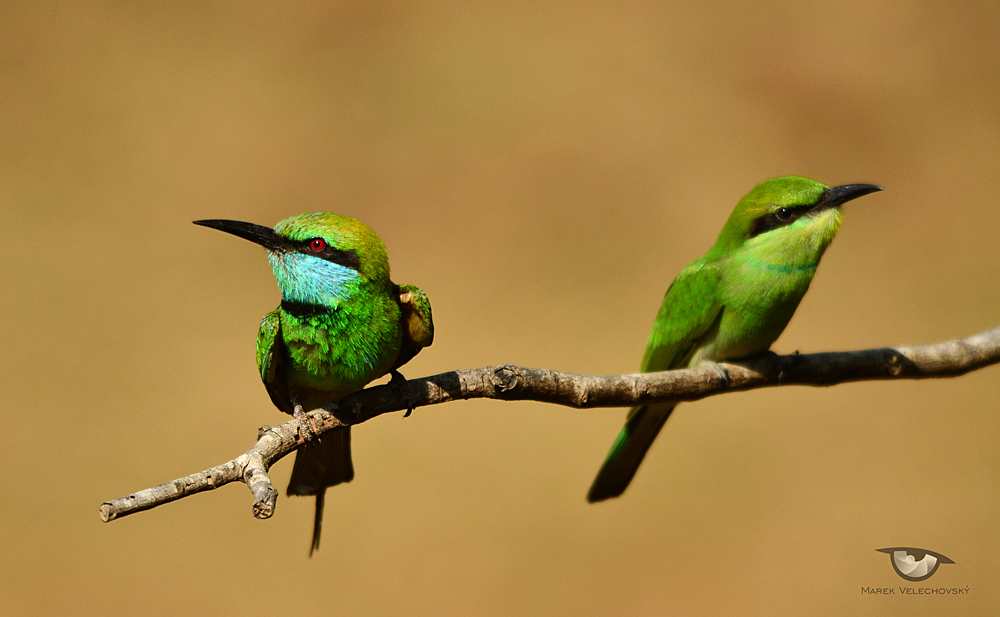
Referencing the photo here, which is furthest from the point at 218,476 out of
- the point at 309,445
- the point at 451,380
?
the point at 451,380

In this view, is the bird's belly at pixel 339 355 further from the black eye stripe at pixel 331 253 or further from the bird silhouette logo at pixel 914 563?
the bird silhouette logo at pixel 914 563

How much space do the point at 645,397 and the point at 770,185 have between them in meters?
0.87

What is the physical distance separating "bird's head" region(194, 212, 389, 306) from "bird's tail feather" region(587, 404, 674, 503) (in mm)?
1088

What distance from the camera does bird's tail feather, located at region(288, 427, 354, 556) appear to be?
1.78 m

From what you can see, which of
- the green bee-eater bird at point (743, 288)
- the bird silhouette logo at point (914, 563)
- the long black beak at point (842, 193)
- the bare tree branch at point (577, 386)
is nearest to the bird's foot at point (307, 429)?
the bare tree branch at point (577, 386)

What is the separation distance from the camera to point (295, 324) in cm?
170

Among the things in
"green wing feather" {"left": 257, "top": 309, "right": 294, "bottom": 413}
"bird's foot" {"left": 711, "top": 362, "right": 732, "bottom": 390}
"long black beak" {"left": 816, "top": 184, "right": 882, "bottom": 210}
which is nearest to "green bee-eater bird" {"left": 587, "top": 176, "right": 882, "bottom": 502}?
"long black beak" {"left": 816, "top": 184, "right": 882, "bottom": 210}

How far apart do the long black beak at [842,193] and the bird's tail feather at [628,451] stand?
2.56ft

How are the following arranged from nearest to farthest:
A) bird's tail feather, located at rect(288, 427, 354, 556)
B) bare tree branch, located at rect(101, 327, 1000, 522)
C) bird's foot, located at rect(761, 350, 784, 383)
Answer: bare tree branch, located at rect(101, 327, 1000, 522) < bird's tail feather, located at rect(288, 427, 354, 556) < bird's foot, located at rect(761, 350, 784, 383)

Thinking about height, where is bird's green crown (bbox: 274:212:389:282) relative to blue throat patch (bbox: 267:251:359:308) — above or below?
above

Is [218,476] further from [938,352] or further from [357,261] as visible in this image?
[938,352]

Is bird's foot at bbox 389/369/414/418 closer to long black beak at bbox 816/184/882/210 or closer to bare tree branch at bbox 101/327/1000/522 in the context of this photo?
bare tree branch at bbox 101/327/1000/522

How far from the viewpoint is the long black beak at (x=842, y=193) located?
2.05 m

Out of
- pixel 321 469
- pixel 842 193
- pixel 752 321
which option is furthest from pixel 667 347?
pixel 321 469
